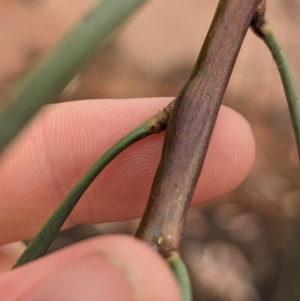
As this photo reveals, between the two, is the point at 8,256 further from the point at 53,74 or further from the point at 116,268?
the point at 53,74

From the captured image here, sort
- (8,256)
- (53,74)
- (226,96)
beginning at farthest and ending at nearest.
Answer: (226,96), (8,256), (53,74)

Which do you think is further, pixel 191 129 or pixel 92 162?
pixel 92 162

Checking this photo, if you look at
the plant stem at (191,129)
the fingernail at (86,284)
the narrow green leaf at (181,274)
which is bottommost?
the fingernail at (86,284)

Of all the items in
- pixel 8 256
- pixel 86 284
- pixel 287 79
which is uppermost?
pixel 287 79

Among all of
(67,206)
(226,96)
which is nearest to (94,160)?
(67,206)

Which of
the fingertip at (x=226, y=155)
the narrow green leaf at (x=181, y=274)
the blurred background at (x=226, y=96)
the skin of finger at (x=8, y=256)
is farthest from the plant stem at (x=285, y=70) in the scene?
the blurred background at (x=226, y=96)

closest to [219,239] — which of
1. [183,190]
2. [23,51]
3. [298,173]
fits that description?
[298,173]

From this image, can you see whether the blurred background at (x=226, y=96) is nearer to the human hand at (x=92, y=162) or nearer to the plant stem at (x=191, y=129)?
the human hand at (x=92, y=162)

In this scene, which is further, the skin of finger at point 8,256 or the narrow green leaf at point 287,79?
the skin of finger at point 8,256
